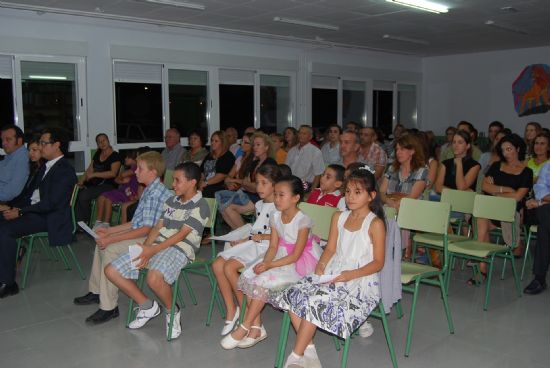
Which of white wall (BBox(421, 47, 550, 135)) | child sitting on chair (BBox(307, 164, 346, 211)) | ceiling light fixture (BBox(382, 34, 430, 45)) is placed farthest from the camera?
white wall (BBox(421, 47, 550, 135))

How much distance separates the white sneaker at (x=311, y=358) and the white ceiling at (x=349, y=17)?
5.01 meters

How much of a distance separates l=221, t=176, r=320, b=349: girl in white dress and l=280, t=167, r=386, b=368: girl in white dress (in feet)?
0.62

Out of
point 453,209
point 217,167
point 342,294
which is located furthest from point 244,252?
point 217,167

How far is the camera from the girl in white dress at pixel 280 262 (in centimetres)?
310

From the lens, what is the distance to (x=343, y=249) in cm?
297

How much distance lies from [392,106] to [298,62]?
3290mm

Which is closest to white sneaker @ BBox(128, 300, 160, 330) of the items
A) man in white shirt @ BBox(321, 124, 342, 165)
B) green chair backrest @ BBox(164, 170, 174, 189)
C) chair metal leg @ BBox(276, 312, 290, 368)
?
chair metal leg @ BBox(276, 312, 290, 368)

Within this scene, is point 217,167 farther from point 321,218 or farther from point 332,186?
point 321,218

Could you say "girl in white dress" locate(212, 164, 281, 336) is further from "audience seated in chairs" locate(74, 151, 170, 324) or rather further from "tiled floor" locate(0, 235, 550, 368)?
"audience seated in chairs" locate(74, 151, 170, 324)

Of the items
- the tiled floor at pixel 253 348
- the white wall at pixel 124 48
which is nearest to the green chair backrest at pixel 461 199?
the tiled floor at pixel 253 348

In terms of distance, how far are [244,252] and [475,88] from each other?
1010 cm

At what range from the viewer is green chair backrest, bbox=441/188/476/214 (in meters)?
4.43

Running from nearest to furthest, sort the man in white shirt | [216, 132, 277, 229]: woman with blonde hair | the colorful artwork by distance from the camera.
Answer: [216, 132, 277, 229]: woman with blonde hair < the man in white shirt < the colorful artwork

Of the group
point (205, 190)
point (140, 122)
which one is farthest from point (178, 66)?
point (205, 190)
